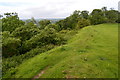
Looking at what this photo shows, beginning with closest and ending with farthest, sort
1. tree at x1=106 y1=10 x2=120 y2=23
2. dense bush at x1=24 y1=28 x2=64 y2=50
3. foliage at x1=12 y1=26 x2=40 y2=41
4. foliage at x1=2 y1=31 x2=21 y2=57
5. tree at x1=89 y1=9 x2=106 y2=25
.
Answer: foliage at x1=2 y1=31 x2=21 y2=57 < dense bush at x1=24 y1=28 x2=64 y2=50 < foliage at x1=12 y1=26 x2=40 y2=41 < tree at x1=89 y1=9 x2=106 y2=25 < tree at x1=106 y1=10 x2=120 y2=23

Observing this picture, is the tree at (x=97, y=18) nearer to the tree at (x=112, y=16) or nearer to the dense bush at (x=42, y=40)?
the tree at (x=112, y=16)

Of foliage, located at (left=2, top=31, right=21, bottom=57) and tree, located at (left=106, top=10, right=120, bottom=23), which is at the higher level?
tree, located at (left=106, top=10, right=120, bottom=23)

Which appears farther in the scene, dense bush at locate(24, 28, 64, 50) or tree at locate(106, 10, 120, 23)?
tree at locate(106, 10, 120, 23)

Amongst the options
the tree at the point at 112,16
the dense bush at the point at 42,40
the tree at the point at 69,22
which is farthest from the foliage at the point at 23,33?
the tree at the point at 112,16

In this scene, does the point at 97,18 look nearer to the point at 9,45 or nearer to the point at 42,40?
the point at 42,40

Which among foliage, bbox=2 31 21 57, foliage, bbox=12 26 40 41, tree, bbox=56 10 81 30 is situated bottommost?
foliage, bbox=2 31 21 57

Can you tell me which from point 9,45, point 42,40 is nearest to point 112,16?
point 42,40

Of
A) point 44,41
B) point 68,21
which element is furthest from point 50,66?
point 68,21

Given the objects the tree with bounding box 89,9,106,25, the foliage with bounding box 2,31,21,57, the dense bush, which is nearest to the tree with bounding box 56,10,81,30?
the tree with bounding box 89,9,106,25

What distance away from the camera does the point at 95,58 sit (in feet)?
51.4

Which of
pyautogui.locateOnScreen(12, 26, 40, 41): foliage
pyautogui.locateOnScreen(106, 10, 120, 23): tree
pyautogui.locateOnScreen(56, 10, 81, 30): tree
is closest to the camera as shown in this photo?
pyautogui.locateOnScreen(12, 26, 40, 41): foliage

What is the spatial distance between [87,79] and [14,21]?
32.8 meters

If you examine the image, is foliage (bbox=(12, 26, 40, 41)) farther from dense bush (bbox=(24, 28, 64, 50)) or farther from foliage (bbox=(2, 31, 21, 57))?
foliage (bbox=(2, 31, 21, 57))

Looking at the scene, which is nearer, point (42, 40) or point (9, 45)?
point (9, 45)
